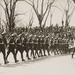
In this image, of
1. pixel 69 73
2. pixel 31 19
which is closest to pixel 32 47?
pixel 69 73

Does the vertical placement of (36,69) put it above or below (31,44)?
below

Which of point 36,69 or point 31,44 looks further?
point 31,44

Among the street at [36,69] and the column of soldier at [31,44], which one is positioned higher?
the column of soldier at [31,44]

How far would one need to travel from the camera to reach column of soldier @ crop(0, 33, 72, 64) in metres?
17.1

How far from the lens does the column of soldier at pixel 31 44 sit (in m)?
17.1

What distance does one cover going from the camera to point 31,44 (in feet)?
69.3

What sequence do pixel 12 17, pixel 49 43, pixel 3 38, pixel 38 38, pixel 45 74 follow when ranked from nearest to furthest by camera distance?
pixel 45 74 < pixel 3 38 < pixel 38 38 < pixel 49 43 < pixel 12 17

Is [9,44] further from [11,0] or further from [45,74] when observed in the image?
[11,0]

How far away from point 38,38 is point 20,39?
4.50 meters

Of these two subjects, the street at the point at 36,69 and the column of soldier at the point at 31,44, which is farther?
the column of soldier at the point at 31,44

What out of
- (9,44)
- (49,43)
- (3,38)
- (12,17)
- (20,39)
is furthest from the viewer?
(12,17)

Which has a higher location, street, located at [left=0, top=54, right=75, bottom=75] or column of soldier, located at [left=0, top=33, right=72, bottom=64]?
column of soldier, located at [left=0, top=33, right=72, bottom=64]

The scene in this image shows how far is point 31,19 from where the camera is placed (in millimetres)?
52562

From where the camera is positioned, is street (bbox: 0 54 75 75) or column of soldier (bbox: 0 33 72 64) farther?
column of soldier (bbox: 0 33 72 64)
